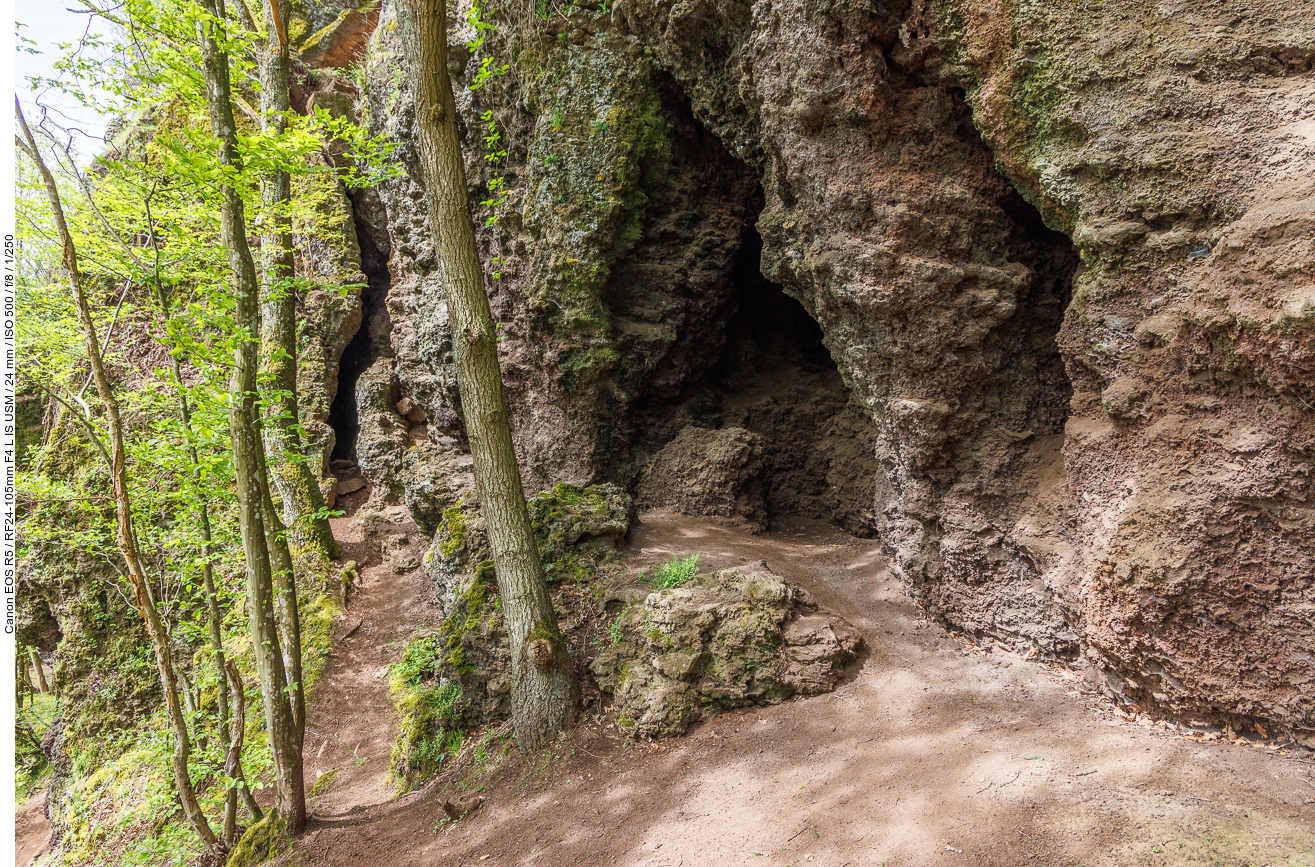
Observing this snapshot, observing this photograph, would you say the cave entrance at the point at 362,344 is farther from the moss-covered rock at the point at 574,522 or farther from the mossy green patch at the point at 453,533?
the moss-covered rock at the point at 574,522

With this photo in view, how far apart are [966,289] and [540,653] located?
4528 millimetres

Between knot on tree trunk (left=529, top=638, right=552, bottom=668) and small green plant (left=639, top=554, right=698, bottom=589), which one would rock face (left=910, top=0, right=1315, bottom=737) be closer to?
small green plant (left=639, top=554, right=698, bottom=589)

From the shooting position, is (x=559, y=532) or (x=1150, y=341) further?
(x=559, y=532)

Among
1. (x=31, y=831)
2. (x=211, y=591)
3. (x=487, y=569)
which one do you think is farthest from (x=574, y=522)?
(x=31, y=831)

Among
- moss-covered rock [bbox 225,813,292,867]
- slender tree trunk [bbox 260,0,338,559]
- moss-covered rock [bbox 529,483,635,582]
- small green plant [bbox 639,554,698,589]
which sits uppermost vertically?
slender tree trunk [bbox 260,0,338,559]

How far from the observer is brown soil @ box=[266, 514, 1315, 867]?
2.88 m

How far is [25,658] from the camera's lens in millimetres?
14719

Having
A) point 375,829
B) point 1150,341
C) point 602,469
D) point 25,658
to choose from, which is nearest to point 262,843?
point 375,829

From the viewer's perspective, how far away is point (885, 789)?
367 centimetres

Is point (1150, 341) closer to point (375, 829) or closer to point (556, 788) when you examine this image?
point (556, 788)

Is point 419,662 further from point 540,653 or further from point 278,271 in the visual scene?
point 278,271

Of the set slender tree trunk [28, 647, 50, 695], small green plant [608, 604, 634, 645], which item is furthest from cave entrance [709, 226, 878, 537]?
slender tree trunk [28, 647, 50, 695]

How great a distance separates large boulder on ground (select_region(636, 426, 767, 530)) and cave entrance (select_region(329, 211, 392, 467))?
1022 cm

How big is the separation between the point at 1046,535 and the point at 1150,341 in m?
Answer: 1.46
